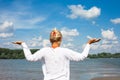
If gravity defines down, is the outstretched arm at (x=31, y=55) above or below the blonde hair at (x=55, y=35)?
below

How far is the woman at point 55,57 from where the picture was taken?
4941 mm

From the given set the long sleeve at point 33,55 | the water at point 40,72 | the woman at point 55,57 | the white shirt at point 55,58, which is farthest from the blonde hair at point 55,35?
the water at point 40,72

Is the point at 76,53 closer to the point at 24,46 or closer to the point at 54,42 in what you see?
the point at 54,42

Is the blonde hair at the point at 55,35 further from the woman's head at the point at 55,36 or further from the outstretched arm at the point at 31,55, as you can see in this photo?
the outstretched arm at the point at 31,55

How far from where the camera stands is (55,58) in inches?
197

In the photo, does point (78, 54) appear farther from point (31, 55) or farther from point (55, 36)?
point (31, 55)

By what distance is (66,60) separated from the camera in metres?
5.02

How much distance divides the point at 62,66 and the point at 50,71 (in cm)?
20

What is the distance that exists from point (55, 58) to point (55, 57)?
2cm

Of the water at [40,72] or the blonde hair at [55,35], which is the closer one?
the blonde hair at [55,35]

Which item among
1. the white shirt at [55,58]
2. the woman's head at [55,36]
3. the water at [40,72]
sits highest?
the woman's head at [55,36]

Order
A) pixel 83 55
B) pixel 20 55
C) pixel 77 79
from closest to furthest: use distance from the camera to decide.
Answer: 1. pixel 83 55
2. pixel 77 79
3. pixel 20 55

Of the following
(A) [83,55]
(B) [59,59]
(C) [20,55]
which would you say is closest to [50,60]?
(B) [59,59]

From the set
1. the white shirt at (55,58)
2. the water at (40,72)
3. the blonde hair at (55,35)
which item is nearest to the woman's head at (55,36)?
the blonde hair at (55,35)
